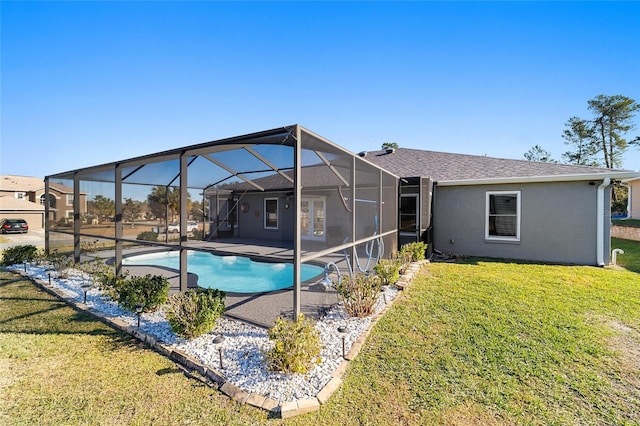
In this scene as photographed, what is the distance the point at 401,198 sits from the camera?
33.5 feet

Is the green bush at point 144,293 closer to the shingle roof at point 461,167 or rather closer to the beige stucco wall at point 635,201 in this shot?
the shingle roof at point 461,167

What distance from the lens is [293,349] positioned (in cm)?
304

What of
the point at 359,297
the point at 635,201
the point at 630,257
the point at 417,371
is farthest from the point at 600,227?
the point at 635,201

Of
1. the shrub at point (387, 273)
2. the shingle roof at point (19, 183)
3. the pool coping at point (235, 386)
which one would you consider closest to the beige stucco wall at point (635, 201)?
the shrub at point (387, 273)

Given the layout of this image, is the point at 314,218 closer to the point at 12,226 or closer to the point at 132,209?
the point at 132,209

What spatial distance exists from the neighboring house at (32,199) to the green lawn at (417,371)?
5.41m

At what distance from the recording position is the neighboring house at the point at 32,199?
952 cm

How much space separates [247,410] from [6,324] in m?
4.88

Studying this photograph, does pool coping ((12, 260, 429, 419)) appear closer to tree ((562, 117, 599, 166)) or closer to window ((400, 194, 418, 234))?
window ((400, 194, 418, 234))

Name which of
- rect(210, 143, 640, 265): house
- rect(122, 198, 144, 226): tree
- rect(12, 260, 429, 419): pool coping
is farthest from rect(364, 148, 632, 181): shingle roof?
rect(122, 198, 144, 226): tree

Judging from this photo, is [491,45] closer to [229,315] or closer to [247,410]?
[229,315]

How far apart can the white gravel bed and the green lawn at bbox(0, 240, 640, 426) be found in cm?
25

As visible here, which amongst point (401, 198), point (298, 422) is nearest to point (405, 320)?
point (298, 422)

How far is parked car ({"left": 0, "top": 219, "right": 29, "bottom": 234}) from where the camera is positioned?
68.2 feet
